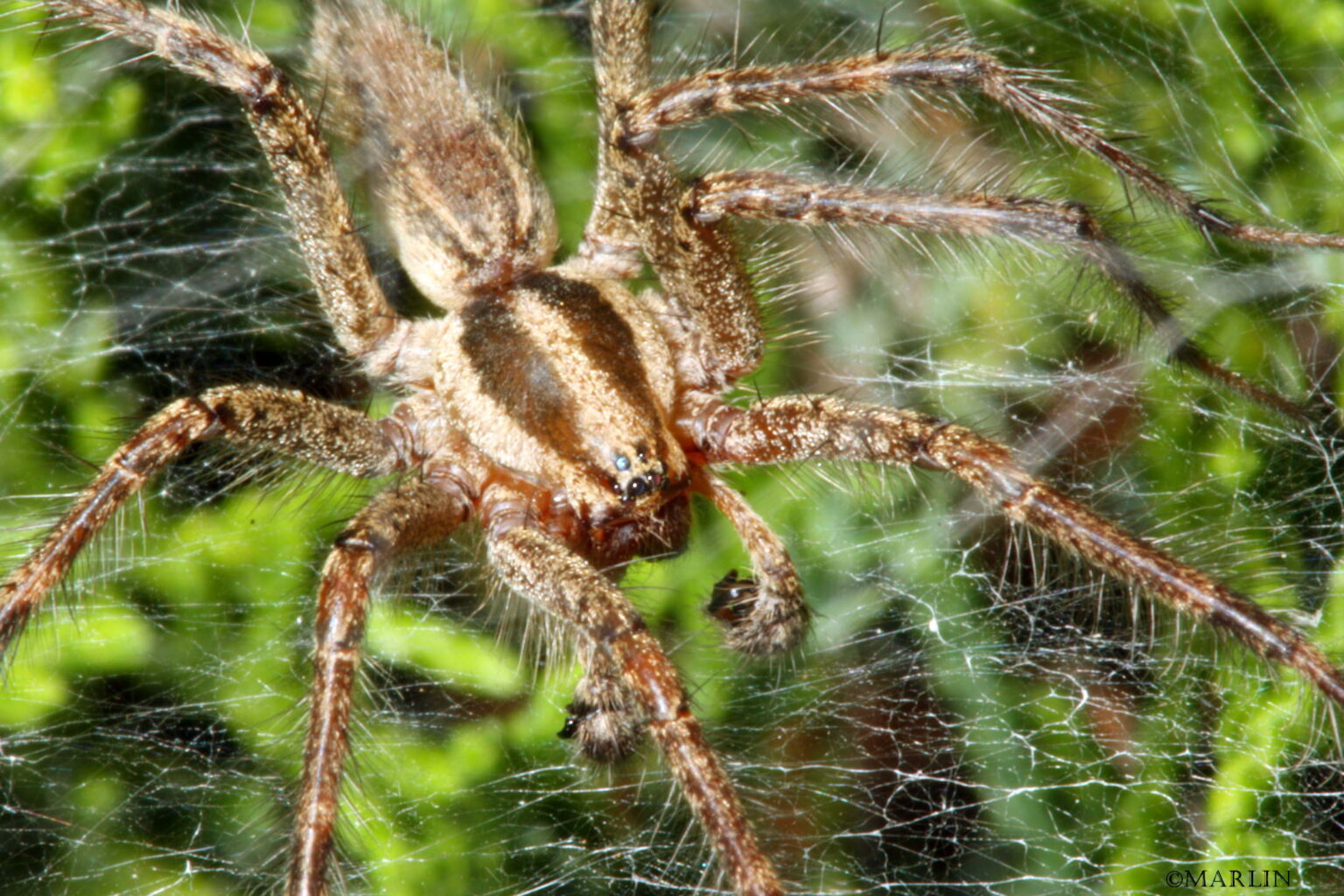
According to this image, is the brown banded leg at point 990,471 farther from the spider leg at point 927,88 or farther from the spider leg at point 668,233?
the spider leg at point 927,88

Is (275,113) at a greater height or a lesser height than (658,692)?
greater

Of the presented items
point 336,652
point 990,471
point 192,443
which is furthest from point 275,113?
point 990,471

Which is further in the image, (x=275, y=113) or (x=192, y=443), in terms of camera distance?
(x=275, y=113)

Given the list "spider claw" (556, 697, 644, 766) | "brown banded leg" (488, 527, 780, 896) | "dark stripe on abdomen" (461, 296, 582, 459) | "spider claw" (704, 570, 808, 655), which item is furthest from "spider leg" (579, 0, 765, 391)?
"spider claw" (556, 697, 644, 766)

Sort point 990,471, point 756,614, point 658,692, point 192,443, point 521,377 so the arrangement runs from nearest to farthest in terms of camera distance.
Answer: point 658,692, point 990,471, point 192,443, point 756,614, point 521,377

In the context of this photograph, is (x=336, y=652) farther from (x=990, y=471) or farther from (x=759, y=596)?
(x=990, y=471)
